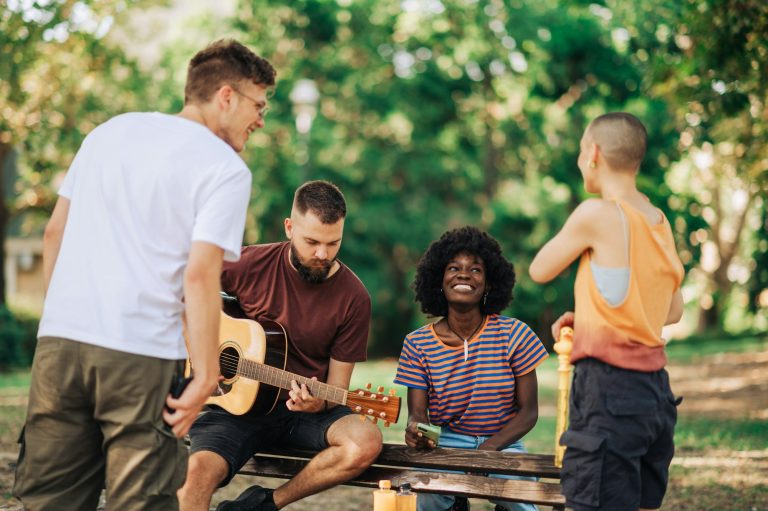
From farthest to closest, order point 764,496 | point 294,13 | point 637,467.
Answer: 1. point 294,13
2. point 764,496
3. point 637,467

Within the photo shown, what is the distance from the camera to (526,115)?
26672mm

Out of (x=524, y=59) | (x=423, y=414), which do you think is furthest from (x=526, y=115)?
(x=423, y=414)

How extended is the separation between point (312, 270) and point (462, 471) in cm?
131

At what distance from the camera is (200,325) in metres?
3.19

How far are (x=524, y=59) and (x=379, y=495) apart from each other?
22166 mm

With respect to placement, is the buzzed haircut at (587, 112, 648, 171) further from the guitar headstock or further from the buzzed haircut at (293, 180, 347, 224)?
the guitar headstock

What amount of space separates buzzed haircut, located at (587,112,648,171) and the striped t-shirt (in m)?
1.47

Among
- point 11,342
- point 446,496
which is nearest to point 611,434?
point 446,496

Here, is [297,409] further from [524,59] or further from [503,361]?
[524,59]

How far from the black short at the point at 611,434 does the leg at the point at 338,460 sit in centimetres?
124

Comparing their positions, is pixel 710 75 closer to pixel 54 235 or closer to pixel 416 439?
pixel 416 439

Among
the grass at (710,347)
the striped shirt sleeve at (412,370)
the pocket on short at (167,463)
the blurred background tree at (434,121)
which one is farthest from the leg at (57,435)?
the grass at (710,347)

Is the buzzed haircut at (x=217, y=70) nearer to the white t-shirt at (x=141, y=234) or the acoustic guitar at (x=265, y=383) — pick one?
the white t-shirt at (x=141, y=234)

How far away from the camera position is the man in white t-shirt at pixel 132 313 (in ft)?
10.4
